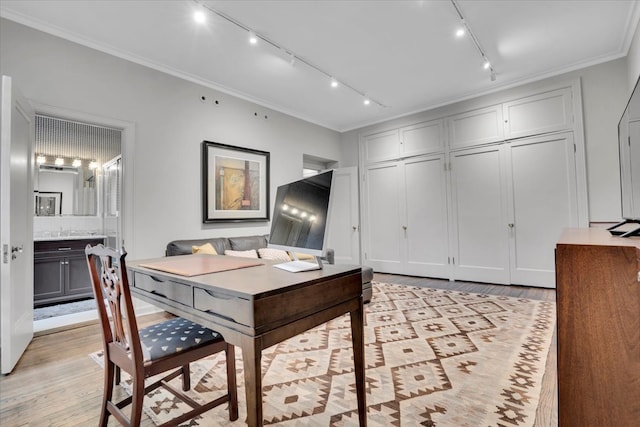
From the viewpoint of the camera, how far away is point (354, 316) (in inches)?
57.3

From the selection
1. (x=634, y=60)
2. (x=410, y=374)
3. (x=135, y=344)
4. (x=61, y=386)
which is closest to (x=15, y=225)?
(x=61, y=386)

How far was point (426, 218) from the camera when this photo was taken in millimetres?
5262

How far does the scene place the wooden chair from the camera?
122cm

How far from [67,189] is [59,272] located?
145 centimetres

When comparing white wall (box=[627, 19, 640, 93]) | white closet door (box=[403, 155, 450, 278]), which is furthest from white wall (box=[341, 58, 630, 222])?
white closet door (box=[403, 155, 450, 278])

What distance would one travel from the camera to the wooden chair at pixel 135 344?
4.02ft

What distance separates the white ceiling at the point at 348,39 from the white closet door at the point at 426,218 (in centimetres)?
131

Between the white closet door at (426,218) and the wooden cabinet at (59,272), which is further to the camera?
the white closet door at (426,218)

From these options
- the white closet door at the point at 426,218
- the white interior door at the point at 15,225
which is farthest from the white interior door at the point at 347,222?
the white interior door at the point at 15,225

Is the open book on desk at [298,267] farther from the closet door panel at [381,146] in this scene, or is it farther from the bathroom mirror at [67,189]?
the bathroom mirror at [67,189]

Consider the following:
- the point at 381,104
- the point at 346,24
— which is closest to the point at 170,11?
the point at 346,24

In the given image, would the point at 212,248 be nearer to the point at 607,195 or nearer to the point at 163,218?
the point at 163,218

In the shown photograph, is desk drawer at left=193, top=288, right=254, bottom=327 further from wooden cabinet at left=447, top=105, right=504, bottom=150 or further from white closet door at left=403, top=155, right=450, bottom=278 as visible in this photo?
wooden cabinet at left=447, top=105, right=504, bottom=150

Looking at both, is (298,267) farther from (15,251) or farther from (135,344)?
(15,251)
